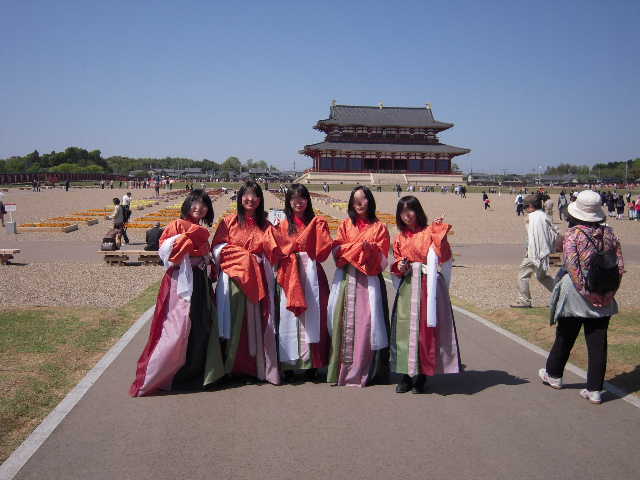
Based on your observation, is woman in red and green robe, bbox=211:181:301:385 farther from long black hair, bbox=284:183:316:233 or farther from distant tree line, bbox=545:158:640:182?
distant tree line, bbox=545:158:640:182

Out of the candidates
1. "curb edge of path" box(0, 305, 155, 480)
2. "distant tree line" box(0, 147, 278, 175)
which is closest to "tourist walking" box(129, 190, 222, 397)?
"curb edge of path" box(0, 305, 155, 480)

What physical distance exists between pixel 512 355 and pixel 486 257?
958 cm

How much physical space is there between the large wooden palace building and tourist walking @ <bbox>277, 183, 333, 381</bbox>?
66.3 m

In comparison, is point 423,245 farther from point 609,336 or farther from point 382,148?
point 382,148

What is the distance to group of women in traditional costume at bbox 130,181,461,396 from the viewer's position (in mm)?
4984

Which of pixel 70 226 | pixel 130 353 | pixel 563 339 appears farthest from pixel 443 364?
pixel 70 226

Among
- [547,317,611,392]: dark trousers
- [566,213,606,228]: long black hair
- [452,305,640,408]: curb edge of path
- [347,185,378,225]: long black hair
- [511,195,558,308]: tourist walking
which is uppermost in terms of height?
[347,185,378,225]: long black hair

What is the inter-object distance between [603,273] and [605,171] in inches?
6040

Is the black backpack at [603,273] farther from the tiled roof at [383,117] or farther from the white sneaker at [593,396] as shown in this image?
the tiled roof at [383,117]

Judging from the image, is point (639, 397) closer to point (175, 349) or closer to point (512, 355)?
point (512, 355)

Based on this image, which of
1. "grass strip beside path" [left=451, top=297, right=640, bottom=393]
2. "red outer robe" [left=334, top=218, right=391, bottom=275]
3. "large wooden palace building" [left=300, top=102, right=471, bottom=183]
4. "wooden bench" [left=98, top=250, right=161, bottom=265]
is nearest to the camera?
"red outer robe" [left=334, top=218, right=391, bottom=275]

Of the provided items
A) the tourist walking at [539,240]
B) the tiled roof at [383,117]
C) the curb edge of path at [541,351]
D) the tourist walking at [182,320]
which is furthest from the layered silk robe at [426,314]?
the tiled roof at [383,117]

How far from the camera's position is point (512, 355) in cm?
635

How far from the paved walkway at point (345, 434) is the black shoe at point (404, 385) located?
8 cm
